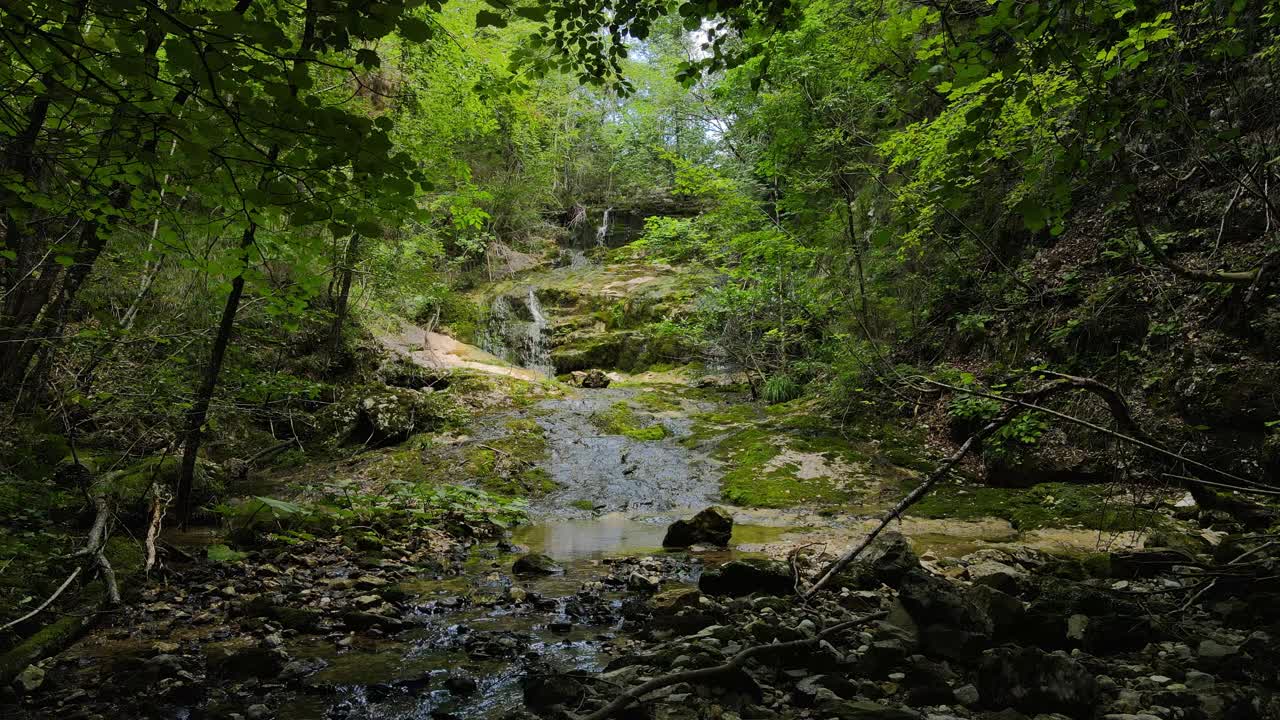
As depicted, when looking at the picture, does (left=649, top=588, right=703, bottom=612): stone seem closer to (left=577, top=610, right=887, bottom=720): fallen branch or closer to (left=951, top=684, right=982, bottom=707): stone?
(left=577, top=610, right=887, bottom=720): fallen branch

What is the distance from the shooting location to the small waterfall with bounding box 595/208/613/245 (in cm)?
2980

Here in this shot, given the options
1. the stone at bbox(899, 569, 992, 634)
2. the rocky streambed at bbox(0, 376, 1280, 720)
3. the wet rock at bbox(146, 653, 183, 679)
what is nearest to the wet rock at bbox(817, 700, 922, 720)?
the rocky streambed at bbox(0, 376, 1280, 720)

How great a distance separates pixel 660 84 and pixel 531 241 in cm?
913

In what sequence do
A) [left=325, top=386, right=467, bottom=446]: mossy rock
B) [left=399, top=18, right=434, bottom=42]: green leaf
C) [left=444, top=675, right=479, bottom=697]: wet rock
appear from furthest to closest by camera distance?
[left=325, top=386, right=467, bottom=446]: mossy rock
[left=444, top=675, right=479, bottom=697]: wet rock
[left=399, top=18, right=434, bottom=42]: green leaf

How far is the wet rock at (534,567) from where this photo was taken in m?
6.09

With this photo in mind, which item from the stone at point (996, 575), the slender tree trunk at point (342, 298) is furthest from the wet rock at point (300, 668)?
the slender tree trunk at point (342, 298)

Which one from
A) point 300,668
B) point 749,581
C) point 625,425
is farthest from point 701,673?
point 625,425

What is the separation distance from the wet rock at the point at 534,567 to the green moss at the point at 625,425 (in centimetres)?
703

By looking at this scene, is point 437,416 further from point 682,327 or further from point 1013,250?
point 1013,250

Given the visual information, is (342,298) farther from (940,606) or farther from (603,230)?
(603,230)

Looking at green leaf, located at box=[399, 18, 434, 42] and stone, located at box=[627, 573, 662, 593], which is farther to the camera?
stone, located at box=[627, 573, 662, 593]

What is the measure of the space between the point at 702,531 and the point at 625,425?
21.5ft

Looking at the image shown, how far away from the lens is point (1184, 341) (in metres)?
7.52

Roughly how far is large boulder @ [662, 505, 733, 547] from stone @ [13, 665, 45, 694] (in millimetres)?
5662
